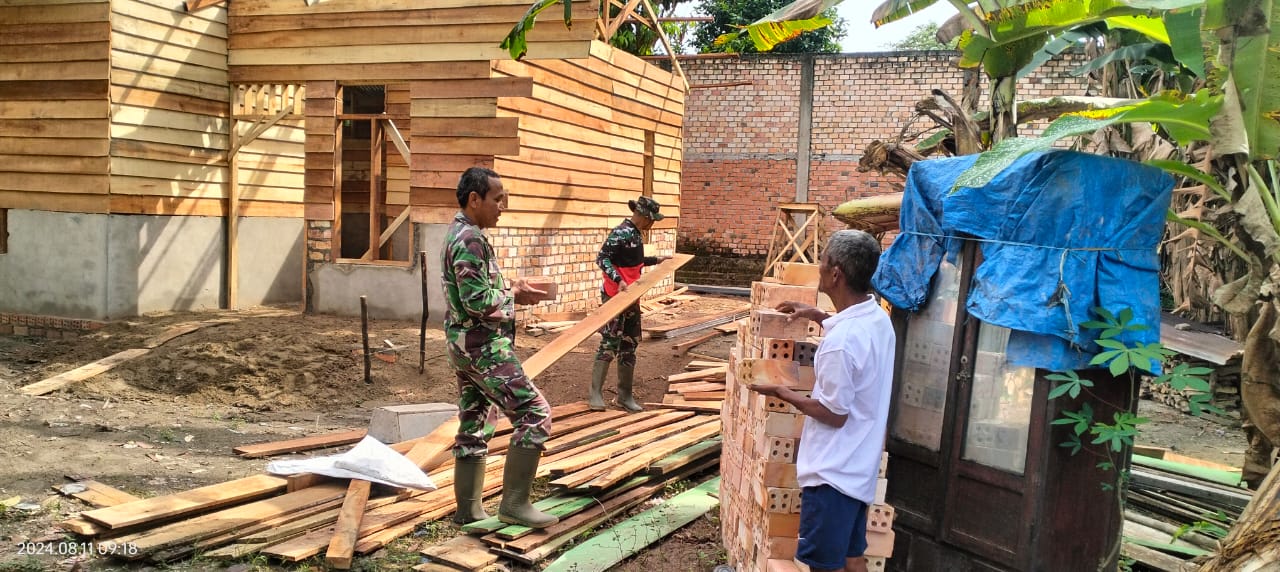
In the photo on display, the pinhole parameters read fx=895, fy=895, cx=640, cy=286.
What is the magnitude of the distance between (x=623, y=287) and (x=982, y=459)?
433 centimetres

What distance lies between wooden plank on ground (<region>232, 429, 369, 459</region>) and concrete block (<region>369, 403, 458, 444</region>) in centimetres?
41

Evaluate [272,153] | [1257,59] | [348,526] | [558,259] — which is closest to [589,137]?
[558,259]

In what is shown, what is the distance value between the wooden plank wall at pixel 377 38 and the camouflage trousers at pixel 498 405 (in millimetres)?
6849

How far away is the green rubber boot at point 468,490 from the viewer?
17.1ft

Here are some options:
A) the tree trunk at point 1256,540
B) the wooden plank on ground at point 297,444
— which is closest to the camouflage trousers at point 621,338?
the wooden plank on ground at point 297,444

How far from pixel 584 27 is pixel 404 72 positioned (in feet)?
8.36

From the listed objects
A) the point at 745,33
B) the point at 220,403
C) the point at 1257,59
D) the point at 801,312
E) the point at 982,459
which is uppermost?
the point at 745,33

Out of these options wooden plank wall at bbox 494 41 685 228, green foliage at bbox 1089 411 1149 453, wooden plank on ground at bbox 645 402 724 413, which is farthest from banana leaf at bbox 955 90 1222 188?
wooden plank wall at bbox 494 41 685 228

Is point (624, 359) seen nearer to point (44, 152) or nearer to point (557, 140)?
point (557, 140)

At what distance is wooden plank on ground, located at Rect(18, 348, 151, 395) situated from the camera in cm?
857

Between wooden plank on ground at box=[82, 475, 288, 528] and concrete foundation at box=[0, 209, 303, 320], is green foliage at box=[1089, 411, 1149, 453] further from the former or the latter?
concrete foundation at box=[0, 209, 303, 320]

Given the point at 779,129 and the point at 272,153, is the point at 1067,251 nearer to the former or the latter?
the point at 272,153

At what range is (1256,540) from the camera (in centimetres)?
319

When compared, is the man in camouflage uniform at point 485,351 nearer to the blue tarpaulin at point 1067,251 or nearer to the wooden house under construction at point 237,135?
the blue tarpaulin at point 1067,251
